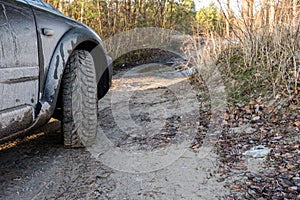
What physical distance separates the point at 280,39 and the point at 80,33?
6.87 ft

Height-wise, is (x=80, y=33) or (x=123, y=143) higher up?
(x=80, y=33)

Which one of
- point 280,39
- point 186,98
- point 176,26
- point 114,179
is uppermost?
point 176,26

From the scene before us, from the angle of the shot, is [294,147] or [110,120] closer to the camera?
[294,147]

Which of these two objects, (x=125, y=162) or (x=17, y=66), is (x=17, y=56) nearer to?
(x=17, y=66)

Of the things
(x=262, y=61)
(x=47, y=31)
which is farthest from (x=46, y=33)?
(x=262, y=61)

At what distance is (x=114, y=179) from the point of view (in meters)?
1.73

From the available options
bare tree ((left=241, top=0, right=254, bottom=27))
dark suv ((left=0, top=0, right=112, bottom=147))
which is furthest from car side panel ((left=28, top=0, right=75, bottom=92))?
bare tree ((left=241, top=0, right=254, bottom=27))

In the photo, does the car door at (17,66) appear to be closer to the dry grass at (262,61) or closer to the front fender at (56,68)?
the front fender at (56,68)

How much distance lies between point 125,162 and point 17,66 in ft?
2.99

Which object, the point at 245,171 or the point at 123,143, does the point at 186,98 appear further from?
the point at 245,171

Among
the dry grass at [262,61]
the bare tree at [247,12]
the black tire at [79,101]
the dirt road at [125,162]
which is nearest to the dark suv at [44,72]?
the black tire at [79,101]

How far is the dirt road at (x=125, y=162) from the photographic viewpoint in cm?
158

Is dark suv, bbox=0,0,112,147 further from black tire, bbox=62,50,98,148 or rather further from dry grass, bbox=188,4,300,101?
dry grass, bbox=188,4,300,101

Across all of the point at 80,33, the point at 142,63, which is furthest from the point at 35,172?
the point at 142,63
